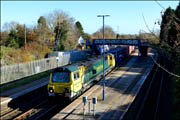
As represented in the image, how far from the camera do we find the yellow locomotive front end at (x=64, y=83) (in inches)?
589

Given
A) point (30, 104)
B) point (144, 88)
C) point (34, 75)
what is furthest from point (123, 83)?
point (34, 75)

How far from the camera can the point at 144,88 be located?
22469mm

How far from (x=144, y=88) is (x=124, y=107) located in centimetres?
838

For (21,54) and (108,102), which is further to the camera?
(21,54)

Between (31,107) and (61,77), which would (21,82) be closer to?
(31,107)

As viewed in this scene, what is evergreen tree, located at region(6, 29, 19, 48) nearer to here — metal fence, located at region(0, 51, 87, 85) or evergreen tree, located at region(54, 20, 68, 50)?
metal fence, located at region(0, 51, 87, 85)

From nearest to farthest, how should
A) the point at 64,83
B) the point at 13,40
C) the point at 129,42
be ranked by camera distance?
the point at 64,83, the point at 13,40, the point at 129,42

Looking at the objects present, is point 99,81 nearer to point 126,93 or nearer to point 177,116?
point 126,93

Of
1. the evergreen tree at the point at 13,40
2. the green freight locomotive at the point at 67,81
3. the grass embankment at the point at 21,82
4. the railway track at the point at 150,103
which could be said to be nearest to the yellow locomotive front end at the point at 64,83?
the green freight locomotive at the point at 67,81

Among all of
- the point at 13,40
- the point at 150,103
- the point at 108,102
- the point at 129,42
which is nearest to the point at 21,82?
the point at 108,102

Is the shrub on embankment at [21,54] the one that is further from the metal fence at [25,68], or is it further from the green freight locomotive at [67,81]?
the green freight locomotive at [67,81]

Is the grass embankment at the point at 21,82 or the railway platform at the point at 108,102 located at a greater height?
the grass embankment at the point at 21,82

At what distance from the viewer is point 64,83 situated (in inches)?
595

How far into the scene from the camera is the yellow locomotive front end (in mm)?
14959
